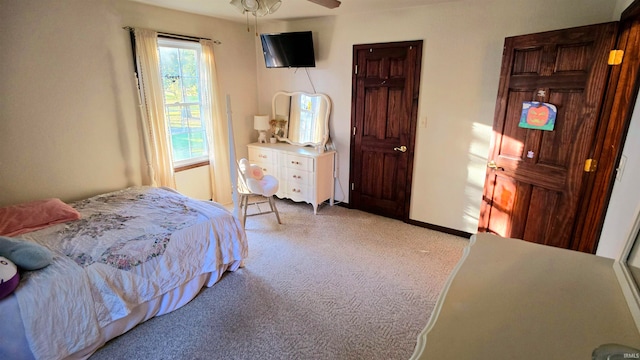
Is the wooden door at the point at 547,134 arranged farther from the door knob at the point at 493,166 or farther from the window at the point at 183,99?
the window at the point at 183,99

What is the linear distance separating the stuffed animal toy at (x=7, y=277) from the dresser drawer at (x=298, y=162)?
2835 millimetres

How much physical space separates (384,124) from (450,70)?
0.92 meters

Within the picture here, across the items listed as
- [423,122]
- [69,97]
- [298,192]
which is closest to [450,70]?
[423,122]

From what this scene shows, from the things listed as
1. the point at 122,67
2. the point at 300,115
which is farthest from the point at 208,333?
the point at 300,115

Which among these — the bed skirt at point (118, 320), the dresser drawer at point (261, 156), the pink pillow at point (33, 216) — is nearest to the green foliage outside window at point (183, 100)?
the dresser drawer at point (261, 156)

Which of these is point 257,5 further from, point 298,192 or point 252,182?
point 298,192

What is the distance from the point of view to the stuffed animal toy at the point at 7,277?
164cm

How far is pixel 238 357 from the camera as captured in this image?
77.0 inches

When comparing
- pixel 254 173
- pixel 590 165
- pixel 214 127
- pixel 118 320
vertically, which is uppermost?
pixel 214 127

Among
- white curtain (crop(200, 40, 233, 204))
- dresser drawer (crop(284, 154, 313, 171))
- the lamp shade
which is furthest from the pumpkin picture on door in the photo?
white curtain (crop(200, 40, 233, 204))

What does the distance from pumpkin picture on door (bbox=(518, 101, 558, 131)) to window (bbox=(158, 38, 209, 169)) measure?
11.7ft

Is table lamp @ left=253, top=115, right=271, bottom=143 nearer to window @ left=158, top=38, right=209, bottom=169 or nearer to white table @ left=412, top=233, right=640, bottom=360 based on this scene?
window @ left=158, top=38, right=209, bottom=169

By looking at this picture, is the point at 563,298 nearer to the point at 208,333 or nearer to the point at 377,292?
the point at 377,292

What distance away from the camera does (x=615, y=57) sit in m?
2.14
